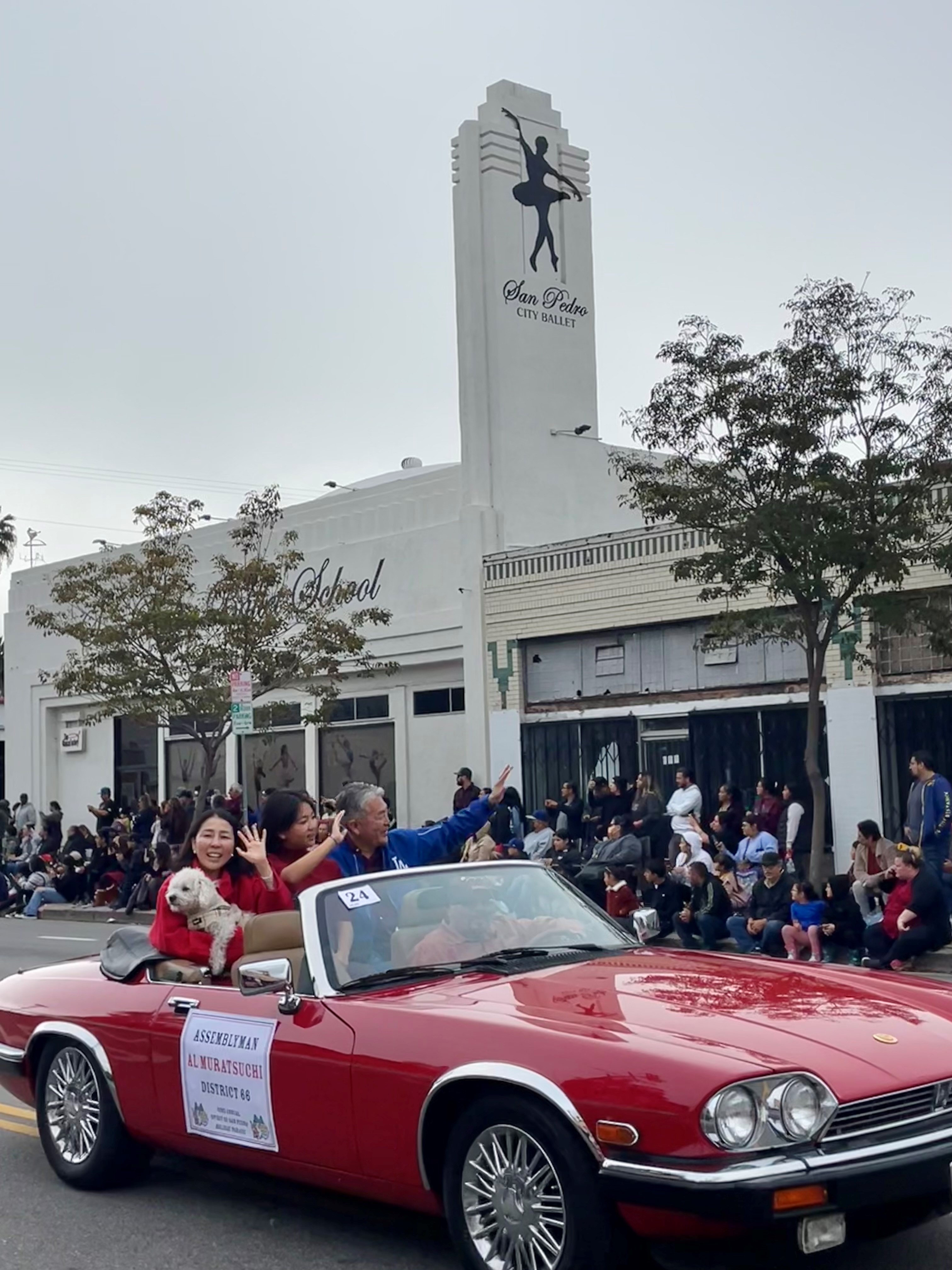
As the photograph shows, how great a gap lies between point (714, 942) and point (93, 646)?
1410cm

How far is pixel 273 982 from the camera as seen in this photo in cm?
546

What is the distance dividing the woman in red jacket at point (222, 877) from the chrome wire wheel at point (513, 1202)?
1.93m

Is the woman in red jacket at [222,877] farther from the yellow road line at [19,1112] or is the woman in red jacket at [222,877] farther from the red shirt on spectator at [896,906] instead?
the red shirt on spectator at [896,906]

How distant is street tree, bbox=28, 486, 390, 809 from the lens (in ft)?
83.1

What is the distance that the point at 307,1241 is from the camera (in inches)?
Result: 223

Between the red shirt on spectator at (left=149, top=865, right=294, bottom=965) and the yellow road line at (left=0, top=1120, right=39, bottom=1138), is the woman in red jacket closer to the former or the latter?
the red shirt on spectator at (left=149, top=865, right=294, bottom=965)

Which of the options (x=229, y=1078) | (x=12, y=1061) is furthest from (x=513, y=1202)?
(x=12, y=1061)

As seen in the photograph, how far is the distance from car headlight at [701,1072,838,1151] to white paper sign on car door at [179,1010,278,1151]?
6.10ft

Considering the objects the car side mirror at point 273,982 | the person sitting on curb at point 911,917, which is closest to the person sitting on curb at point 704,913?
the person sitting on curb at point 911,917

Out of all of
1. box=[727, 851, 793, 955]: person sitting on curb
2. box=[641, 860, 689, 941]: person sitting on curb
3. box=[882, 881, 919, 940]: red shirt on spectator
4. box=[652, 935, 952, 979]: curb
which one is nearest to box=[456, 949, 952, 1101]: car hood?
box=[882, 881, 919, 940]: red shirt on spectator

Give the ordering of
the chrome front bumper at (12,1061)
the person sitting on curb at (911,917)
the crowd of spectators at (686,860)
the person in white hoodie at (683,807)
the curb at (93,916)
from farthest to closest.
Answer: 1. the curb at (93,916)
2. the person in white hoodie at (683,807)
3. the crowd of spectators at (686,860)
4. the person sitting on curb at (911,917)
5. the chrome front bumper at (12,1061)

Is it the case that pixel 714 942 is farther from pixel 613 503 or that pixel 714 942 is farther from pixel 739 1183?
pixel 613 503

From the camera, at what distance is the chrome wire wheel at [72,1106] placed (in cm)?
652

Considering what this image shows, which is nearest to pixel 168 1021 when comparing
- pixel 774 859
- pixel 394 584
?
pixel 774 859
